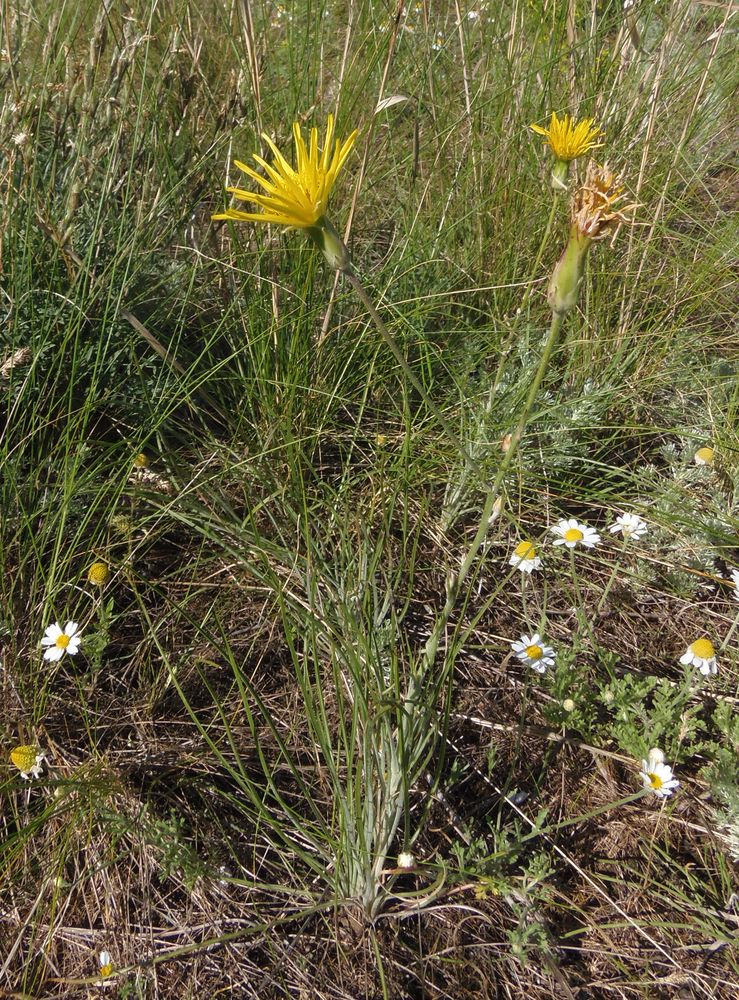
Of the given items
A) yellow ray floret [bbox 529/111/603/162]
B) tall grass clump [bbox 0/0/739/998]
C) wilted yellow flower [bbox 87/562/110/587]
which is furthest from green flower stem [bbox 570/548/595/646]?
wilted yellow flower [bbox 87/562/110/587]

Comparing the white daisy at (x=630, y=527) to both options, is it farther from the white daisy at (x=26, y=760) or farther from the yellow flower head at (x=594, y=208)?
the white daisy at (x=26, y=760)

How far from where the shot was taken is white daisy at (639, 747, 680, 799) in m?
1.04

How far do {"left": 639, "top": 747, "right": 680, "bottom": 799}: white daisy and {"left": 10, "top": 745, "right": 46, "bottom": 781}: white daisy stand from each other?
0.86m

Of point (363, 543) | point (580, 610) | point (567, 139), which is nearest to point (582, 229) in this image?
point (567, 139)

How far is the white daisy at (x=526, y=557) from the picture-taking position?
1284 millimetres

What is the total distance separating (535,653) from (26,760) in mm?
775

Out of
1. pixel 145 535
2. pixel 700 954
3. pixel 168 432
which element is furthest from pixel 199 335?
pixel 700 954

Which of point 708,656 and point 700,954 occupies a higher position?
point 708,656

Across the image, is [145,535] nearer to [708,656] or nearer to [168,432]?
[168,432]

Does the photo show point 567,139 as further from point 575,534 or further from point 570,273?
point 575,534

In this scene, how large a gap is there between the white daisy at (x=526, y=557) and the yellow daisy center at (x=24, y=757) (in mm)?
796

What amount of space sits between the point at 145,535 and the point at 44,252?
2.05 feet

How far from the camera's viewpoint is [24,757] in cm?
104

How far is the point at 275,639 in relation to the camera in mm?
1324
